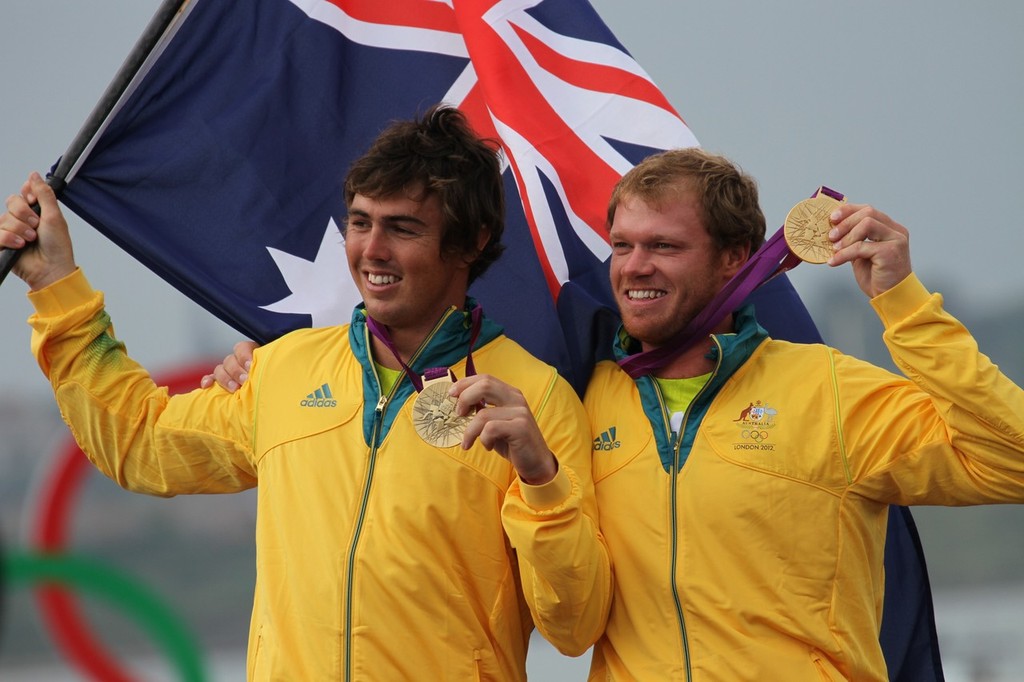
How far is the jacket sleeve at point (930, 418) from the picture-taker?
2990 mm

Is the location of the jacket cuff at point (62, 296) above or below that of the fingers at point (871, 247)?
below

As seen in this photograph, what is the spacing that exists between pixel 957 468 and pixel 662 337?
781 mm

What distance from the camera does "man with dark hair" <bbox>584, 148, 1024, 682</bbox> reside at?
3.07 meters

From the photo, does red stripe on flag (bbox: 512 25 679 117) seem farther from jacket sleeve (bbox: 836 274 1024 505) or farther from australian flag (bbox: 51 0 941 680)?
jacket sleeve (bbox: 836 274 1024 505)

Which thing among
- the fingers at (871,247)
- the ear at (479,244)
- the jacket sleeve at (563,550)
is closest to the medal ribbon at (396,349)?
the ear at (479,244)

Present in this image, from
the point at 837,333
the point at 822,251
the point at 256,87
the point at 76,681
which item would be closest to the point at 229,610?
the point at 837,333

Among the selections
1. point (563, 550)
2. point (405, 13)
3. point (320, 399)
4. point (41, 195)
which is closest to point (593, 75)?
point (405, 13)

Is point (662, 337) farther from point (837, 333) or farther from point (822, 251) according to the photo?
point (837, 333)

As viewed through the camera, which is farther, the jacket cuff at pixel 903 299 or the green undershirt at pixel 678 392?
the green undershirt at pixel 678 392

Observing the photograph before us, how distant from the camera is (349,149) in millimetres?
4305

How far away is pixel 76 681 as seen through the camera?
5719 millimetres

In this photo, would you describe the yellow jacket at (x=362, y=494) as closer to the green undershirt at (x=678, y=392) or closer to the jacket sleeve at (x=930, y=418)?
the green undershirt at (x=678, y=392)

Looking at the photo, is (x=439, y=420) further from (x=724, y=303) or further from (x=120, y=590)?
(x=120, y=590)

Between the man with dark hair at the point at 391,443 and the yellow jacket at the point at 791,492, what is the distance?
0.47ft
